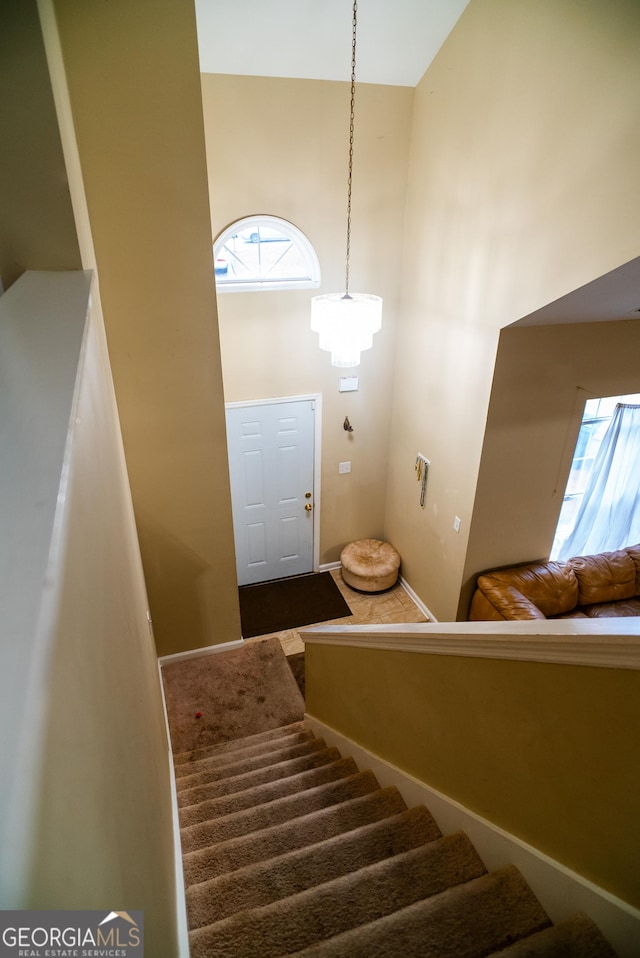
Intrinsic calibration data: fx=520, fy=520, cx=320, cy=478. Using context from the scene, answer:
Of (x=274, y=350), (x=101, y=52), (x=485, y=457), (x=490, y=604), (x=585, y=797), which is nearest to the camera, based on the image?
(x=585, y=797)

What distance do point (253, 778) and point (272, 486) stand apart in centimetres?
299

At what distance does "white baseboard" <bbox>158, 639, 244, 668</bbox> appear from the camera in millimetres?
3971

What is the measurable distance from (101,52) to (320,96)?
2003 millimetres

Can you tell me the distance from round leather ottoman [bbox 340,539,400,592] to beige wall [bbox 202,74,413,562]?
66 centimetres

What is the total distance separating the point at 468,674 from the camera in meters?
1.60

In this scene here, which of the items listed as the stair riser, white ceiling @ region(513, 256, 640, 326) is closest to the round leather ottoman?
the stair riser

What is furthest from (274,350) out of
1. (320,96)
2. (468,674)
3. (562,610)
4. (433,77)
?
(468,674)

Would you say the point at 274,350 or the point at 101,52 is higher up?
the point at 101,52

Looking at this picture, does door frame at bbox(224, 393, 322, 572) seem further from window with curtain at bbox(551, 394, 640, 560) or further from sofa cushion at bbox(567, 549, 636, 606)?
sofa cushion at bbox(567, 549, 636, 606)

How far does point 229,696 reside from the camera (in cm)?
378

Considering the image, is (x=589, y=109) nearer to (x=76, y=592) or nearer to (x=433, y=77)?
(x=433, y=77)

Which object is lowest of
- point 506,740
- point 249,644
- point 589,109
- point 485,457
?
point 249,644

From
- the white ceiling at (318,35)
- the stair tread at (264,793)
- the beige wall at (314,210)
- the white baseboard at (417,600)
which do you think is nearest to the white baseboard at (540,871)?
the stair tread at (264,793)

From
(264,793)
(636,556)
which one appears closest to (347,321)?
(264,793)
